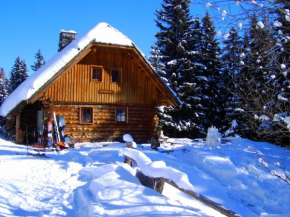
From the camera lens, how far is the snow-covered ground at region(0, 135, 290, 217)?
5275mm

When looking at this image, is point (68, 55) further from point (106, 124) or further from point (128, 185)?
point (128, 185)

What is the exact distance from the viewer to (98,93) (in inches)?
685

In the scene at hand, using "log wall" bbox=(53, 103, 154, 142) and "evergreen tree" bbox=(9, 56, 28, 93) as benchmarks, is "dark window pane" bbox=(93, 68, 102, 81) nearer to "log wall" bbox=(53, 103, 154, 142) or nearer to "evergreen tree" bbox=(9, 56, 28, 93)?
"log wall" bbox=(53, 103, 154, 142)

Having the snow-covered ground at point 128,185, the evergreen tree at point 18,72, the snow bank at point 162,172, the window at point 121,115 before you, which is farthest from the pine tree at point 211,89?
the evergreen tree at point 18,72

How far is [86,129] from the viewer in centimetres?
1723

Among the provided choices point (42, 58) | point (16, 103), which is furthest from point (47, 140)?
point (42, 58)

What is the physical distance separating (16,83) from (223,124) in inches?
1170

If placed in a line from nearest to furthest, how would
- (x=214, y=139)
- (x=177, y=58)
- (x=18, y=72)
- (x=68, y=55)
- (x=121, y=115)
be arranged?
(x=214, y=139)
(x=68, y=55)
(x=121, y=115)
(x=177, y=58)
(x=18, y=72)

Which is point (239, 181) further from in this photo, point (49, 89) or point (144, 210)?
point (49, 89)

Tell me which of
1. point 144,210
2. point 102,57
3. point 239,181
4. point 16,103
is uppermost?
point 102,57

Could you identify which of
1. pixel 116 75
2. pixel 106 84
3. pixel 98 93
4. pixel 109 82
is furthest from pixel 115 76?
pixel 98 93

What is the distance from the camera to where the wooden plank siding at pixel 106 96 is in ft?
54.5

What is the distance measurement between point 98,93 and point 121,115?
6.71 ft

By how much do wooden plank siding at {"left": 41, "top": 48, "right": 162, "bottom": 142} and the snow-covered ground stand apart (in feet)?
15.2
